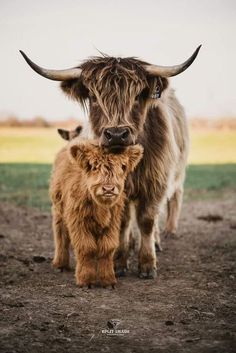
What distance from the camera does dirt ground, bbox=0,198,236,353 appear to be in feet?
11.5

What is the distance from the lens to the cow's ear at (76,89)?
211 inches

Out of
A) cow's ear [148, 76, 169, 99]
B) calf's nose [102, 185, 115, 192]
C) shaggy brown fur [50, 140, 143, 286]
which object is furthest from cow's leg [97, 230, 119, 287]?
cow's ear [148, 76, 169, 99]

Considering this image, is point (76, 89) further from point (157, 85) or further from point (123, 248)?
point (123, 248)

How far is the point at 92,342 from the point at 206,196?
27.7 ft

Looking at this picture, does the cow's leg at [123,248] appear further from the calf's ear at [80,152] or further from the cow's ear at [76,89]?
the cow's ear at [76,89]

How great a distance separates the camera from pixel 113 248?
4816mm

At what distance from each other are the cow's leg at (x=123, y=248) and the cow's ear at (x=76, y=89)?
1.15 meters

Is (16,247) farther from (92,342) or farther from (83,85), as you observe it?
(92,342)

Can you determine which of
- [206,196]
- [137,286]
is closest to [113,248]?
[137,286]

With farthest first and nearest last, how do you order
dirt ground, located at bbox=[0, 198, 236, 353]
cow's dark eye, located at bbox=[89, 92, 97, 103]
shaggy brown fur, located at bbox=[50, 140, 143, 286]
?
cow's dark eye, located at bbox=[89, 92, 97, 103]
shaggy brown fur, located at bbox=[50, 140, 143, 286]
dirt ground, located at bbox=[0, 198, 236, 353]

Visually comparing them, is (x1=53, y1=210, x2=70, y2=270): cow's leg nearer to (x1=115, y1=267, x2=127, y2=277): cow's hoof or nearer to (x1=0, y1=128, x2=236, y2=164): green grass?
(x1=115, y1=267, x2=127, y2=277): cow's hoof

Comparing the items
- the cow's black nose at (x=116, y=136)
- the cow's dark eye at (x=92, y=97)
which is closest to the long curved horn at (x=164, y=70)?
the cow's dark eye at (x=92, y=97)

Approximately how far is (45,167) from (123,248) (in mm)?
12174

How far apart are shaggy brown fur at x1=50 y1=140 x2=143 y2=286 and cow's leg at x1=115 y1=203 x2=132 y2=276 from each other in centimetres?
55
